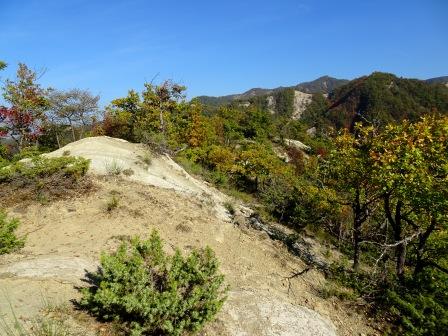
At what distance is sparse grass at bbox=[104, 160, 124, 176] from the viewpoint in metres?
15.5

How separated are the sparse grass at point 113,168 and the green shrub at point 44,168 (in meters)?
1.19

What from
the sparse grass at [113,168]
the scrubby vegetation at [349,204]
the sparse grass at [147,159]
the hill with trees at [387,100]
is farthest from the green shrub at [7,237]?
the hill with trees at [387,100]

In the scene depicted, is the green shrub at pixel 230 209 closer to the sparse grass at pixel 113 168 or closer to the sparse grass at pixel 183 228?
the sparse grass at pixel 183 228

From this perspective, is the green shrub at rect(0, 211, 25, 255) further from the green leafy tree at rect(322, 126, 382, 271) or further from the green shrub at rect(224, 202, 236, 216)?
the green leafy tree at rect(322, 126, 382, 271)

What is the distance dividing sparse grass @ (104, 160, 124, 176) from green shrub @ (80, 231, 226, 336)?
8921mm

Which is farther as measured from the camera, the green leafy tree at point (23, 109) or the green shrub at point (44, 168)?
the green leafy tree at point (23, 109)

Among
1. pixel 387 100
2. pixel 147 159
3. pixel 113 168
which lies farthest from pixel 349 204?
pixel 387 100

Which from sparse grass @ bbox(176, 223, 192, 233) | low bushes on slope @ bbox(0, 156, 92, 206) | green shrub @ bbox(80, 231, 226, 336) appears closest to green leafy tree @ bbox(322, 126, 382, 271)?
sparse grass @ bbox(176, 223, 192, 233)

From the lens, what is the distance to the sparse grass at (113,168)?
611 inches

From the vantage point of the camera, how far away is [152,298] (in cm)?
627

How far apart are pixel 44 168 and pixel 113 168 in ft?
8.99

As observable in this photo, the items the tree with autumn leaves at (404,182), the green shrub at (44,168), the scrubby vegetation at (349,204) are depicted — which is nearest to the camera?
the scrubby vegetation at (349,204)

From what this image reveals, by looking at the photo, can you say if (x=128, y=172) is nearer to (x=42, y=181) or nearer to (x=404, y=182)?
(x=42, y=181)

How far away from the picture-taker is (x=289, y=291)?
10.7m
